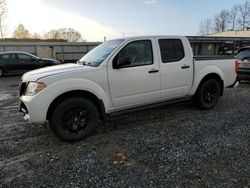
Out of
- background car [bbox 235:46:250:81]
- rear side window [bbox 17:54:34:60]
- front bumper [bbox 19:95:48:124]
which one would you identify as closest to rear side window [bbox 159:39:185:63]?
front bumper [bbox 19:95:48:124]

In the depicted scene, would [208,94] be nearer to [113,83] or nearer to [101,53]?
[113,83]

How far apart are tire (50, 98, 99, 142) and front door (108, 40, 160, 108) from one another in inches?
21.0

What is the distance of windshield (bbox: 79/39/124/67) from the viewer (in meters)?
4.26

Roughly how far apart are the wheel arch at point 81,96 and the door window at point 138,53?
0.85 meters

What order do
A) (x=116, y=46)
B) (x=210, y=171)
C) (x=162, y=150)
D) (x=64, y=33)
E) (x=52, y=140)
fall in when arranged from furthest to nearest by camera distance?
(x=64, y=33), (x=116, y=46), (x=52, y=140), (x=162, y=150), (x=210, y=171)

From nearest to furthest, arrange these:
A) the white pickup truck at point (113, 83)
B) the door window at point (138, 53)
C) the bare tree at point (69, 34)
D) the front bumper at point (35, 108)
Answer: the front bumper at point (35, 108), the white pickup truck at point (113, 83), the door window at point (138, 53), the bare tree at point (69, 34)

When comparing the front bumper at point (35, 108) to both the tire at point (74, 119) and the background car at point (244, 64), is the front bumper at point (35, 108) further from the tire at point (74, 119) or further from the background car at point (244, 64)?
the background car at point (244, 64)

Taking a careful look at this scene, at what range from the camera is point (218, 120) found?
4.93 metres

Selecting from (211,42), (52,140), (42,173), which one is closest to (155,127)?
(52,140)

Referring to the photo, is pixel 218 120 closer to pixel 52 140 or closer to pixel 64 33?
pixel 52 140

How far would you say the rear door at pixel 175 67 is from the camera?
15.6ft

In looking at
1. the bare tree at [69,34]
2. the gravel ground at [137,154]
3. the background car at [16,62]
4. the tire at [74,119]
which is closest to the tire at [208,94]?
the gravel ground at [137,154]

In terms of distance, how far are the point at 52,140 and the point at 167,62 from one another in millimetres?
2849

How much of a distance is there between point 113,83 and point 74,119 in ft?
3.20
